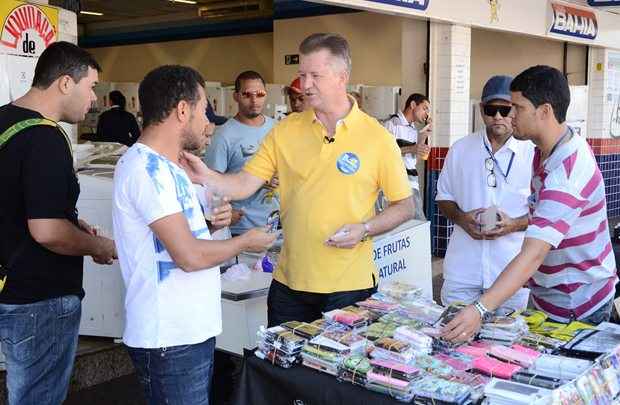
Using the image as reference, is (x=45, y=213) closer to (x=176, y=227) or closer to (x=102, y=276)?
(x=176, y=227)

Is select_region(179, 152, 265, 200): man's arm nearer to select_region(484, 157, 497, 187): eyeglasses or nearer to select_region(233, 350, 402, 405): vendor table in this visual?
select_region(233, 350, 402, 405): vendor table

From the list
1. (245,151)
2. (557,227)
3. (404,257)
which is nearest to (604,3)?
(404,257)

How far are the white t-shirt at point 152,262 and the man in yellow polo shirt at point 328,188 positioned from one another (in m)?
0.63

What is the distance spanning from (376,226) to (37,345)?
1327 mm

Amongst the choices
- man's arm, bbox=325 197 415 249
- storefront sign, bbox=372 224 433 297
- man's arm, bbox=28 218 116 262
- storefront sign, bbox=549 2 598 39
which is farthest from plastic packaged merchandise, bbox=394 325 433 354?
storefront sign, bbox=549 2 598 39

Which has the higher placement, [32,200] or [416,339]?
[32,200]

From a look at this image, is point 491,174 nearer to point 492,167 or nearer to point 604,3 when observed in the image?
point 492,167

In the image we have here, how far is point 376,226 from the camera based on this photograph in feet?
9.40

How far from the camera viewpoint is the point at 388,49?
28.3 ft

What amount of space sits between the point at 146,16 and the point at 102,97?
4417 mm

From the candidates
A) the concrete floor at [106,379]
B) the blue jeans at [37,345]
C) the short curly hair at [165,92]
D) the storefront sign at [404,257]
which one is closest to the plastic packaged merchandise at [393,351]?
the short curly hair at [165,92]

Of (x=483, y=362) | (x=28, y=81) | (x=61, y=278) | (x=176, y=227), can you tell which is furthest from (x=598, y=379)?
(x=28, y=81)

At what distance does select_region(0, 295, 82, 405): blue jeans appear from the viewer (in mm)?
2580

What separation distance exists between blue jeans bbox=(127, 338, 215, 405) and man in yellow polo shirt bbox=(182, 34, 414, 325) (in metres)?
0.66
